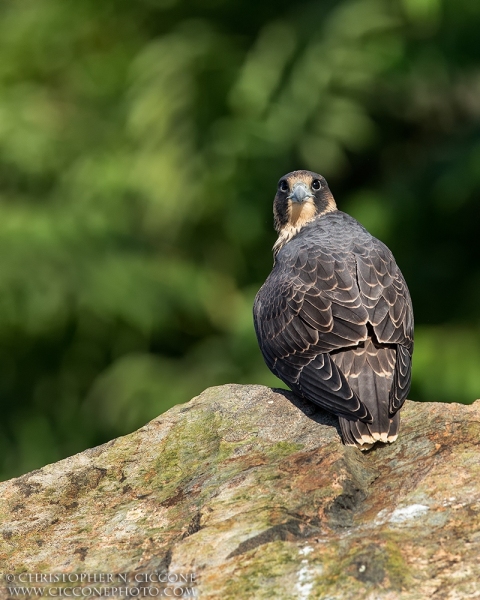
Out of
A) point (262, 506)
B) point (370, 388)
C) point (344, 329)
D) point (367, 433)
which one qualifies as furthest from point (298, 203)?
Result: point (262, 506)

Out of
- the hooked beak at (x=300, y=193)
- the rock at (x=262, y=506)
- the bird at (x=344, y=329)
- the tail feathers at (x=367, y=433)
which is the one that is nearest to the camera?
the rock at (x=262, y=506)

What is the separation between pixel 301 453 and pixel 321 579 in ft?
3.26

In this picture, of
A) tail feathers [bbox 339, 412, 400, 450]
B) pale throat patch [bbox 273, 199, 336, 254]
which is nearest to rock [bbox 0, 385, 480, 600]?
tail feathers [bbox 339, 412, 400, 450]

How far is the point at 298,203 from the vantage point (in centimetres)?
633

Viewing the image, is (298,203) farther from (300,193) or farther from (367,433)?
(367,433)

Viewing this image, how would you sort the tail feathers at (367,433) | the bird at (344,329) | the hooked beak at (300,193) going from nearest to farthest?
the tail feathers at (367,433) < the bird at (344,329) < the hooked beak at (300,193)

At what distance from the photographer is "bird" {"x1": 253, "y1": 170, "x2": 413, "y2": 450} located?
445 cm

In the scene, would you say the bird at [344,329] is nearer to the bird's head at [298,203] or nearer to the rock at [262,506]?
the rock at [262,506]

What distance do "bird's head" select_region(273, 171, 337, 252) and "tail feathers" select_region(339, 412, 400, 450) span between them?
7.28 ft

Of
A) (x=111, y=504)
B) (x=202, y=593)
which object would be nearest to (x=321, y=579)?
(x=202, y=593)

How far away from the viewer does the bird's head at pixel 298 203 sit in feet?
20.9

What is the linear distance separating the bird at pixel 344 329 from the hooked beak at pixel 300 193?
1.97 feet

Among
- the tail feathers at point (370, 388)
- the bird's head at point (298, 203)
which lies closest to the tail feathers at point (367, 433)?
the tail feathers at point (370, 388)

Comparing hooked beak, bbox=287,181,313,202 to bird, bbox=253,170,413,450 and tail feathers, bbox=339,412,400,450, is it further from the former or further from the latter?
tail feathers, bbox=339,412,400,450
